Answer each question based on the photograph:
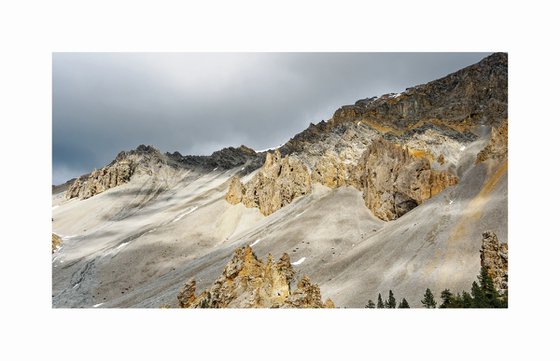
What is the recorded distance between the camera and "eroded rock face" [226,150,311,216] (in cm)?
8594

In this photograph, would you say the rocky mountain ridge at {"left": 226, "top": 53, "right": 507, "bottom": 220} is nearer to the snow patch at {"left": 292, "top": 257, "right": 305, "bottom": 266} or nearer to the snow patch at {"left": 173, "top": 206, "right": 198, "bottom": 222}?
the snow patch at {"left": 173, "top": 206, "right": 198, "bottom": 222}

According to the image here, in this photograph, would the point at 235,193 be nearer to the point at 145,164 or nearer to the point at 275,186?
the point at 275,186

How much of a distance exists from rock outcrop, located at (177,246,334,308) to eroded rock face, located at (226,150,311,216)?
143 feet

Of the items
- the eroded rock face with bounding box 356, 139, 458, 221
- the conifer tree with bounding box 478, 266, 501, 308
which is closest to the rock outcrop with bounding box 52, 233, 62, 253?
the eroded rock face with bounding box 356, 139, 458, 221

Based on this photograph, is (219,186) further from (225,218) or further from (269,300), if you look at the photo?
(269,300)

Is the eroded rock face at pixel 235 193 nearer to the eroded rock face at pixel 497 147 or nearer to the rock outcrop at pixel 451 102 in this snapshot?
the rock outcrop at pixel 451 102

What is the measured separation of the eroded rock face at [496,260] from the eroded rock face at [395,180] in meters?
34.1

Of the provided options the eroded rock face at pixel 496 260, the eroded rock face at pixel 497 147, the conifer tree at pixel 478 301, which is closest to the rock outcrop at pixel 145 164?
the eroded rock face at pixel 497 147

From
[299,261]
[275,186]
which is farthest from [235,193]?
[299,261]

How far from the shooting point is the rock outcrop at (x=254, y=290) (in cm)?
2462

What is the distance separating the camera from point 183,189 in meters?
128

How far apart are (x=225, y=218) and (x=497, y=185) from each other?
49.8 metres

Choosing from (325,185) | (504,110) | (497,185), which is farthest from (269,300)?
(504,110)

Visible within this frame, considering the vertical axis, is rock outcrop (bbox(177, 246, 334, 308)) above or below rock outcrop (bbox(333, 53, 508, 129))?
below
